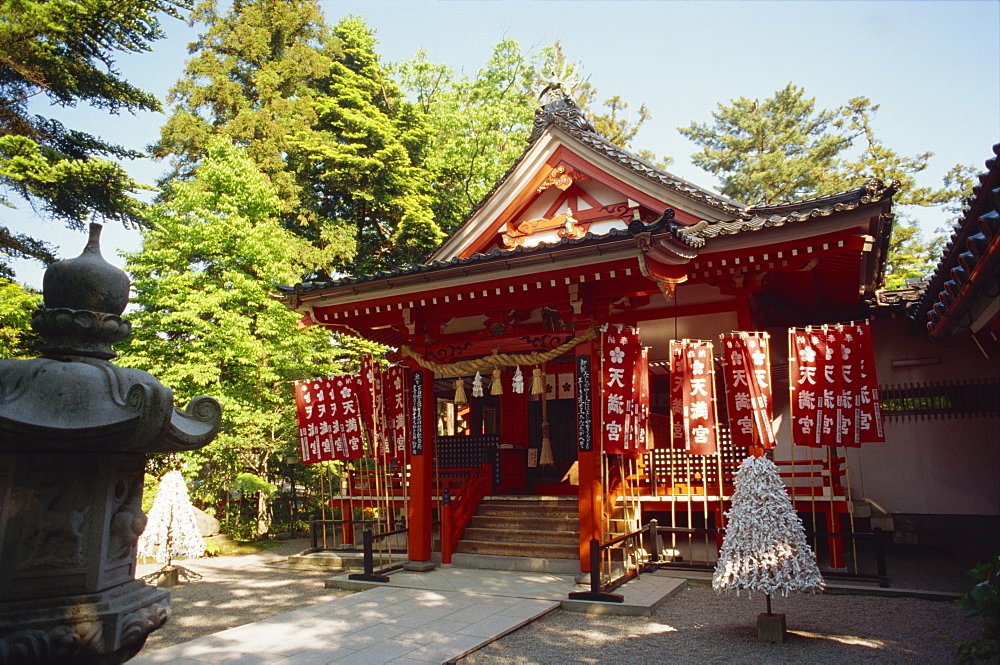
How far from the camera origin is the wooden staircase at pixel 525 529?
9586 millimetres

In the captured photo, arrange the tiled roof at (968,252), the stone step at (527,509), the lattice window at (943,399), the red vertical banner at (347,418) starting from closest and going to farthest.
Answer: the tiled roof at (968,252) < the stone step at (527,509) < the lattice window at (943,399) < the red vertical banner at (347,418)

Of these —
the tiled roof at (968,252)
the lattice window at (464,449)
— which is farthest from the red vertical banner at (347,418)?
the tiled roof at (968,252)

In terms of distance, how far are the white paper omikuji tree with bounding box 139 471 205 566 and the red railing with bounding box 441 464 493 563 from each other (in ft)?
12.2

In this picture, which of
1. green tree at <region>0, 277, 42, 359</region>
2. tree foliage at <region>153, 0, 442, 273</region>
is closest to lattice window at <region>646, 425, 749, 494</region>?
green tree at <region>0, 277, 42, 359</region>

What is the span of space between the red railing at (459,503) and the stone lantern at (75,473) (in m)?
6.67

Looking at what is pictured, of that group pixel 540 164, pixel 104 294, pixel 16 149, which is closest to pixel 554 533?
pixel 540 164

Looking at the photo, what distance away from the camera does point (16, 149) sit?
12.6m

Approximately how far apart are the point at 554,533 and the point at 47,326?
7.85 metres

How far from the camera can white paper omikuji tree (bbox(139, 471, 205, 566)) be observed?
9578 mm

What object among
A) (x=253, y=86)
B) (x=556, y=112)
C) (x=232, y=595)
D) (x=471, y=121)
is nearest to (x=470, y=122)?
(x=471, y=121)

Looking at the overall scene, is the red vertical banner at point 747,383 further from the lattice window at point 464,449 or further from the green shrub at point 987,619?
the lattice window at point 464,449

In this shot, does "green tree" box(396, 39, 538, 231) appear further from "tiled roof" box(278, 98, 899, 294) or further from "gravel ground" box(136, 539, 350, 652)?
"gravel ground" box(136, 539, 350, 652)

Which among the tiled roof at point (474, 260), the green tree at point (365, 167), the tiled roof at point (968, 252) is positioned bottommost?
the tiled roof at point (968, 252)

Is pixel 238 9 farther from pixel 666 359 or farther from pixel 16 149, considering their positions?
pixel 666 359
